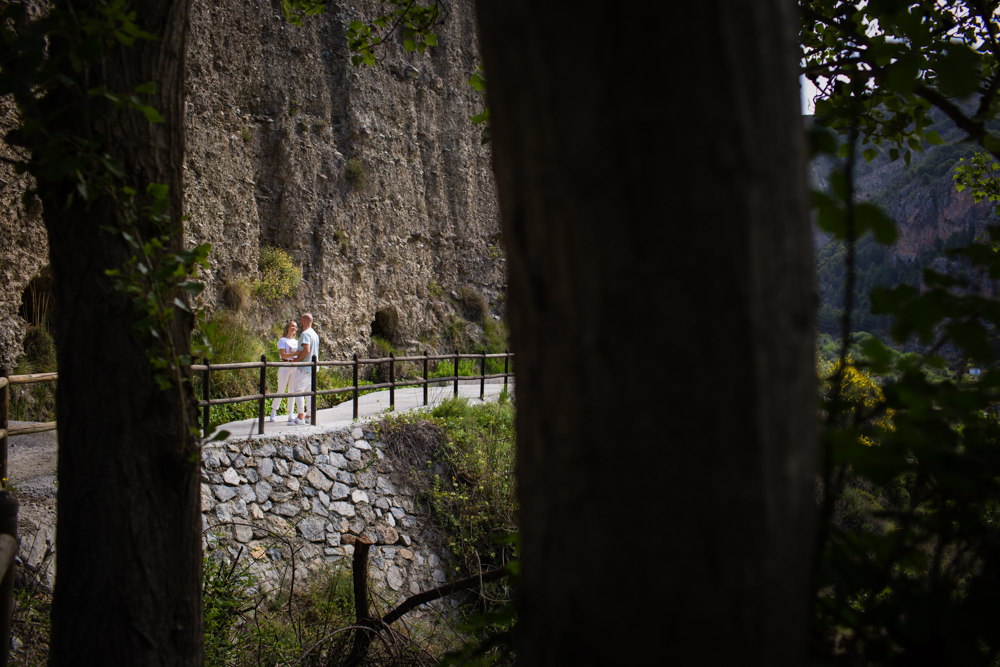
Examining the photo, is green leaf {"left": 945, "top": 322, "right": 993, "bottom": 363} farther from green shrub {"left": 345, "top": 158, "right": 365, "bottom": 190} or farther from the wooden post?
green shrub {"left": 345, "top": 158, "right": 365, "bottom": 190}

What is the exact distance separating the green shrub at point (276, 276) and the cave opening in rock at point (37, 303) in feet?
12.9

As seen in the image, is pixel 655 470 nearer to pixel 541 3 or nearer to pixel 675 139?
pixel 675 139

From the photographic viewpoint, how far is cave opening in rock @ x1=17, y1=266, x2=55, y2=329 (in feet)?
27.1

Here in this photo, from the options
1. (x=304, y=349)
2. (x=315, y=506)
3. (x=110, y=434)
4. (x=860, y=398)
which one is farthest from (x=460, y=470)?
(x=860, y=398)

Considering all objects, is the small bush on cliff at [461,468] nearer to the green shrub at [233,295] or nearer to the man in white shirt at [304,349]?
the man in white shirt at [304,349]

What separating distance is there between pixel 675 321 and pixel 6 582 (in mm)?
2446

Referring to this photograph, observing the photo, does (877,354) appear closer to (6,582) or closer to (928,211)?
(6,582)

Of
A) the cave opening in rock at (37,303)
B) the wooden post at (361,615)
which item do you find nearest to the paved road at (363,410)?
the wooden post at (361,615)

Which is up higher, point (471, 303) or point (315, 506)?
point (471, 303)

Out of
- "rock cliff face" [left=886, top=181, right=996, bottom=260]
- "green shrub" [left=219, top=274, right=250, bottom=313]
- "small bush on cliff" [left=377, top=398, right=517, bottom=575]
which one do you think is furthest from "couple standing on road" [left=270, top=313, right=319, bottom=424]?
"rock cliff face" [left=886, top=181, right=996, bottom=260]

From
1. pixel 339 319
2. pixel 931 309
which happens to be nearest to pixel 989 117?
pixel 931 309

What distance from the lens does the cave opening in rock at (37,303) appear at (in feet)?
27.1

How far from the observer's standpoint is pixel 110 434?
1.60 meters

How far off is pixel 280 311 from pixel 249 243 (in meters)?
1.56
